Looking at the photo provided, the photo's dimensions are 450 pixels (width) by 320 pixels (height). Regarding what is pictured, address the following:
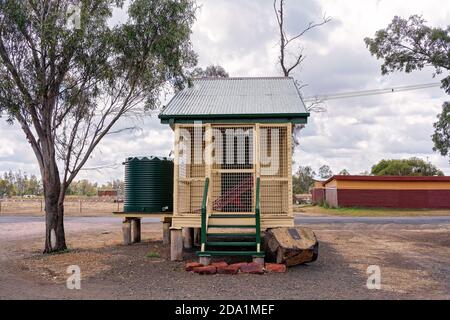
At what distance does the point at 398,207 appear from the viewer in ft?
122

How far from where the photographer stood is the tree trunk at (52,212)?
12867 millimetres

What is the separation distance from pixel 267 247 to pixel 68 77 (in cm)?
749

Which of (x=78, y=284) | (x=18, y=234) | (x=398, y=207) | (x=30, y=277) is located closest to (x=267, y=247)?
A: (x=78, y=284)

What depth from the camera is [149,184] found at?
13922 millimetres

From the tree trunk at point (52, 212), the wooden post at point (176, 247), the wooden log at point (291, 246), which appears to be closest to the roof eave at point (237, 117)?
the wooden log at point (291, 246)

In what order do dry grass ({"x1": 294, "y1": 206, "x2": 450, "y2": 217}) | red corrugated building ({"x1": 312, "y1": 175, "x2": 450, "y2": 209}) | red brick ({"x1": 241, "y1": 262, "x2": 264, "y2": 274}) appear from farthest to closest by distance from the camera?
1. red corrugated building ({"x1": 312, "y1": 175, "x2": 450, "y2": 209})
2. dry grass ({"x1": 294, "y1": 206, "x2": 450, "y2": 217})
3. red brick ({"x1": 241, "y1": 262, "x2": 264, "y2": 274})

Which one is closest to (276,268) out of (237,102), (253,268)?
(253,268)

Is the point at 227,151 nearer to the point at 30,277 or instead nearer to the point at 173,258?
the point at 173,258

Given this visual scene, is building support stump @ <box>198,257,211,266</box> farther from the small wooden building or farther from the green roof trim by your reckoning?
the green roof trim

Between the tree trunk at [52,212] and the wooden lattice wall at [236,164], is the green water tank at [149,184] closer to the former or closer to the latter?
the wooden lattice wall at [236,164]

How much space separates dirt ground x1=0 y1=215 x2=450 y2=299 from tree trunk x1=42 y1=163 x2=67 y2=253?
44 cm

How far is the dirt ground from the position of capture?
26.3 ft

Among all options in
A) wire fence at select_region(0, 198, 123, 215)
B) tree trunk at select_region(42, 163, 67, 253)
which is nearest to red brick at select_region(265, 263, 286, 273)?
tree trunk at select_region(42, 163, 67, 253)

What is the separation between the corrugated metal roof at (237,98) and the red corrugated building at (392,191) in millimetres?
24363
